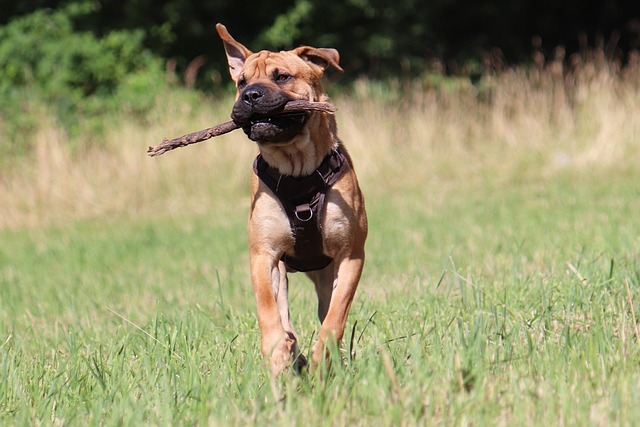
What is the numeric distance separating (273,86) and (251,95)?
25 cm

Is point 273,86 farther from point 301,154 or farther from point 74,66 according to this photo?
point 74,66

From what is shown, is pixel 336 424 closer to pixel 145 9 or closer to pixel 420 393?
pixel 420 393

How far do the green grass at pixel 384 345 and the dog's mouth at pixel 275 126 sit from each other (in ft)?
2.72

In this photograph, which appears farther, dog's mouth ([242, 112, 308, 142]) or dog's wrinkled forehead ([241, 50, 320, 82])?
dog's wrinkled forehead ([241, 50, 320, 82])

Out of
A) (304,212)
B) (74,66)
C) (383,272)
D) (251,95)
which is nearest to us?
(251,95)

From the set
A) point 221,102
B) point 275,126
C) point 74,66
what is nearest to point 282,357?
point 275,126

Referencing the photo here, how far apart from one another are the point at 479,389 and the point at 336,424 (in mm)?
530

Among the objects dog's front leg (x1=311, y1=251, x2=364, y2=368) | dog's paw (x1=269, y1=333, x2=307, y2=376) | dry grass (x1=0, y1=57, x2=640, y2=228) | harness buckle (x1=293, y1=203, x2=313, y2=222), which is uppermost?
harness buckle (x1=293, y1=203, x2=313, y2=222)

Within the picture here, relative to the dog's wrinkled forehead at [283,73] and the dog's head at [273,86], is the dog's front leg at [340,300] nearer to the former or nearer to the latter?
the dog's head at [273,86]

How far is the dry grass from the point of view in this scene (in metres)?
14.0

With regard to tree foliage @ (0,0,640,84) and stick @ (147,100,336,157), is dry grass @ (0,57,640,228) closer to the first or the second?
tree foliage @ (0,0,640,84)

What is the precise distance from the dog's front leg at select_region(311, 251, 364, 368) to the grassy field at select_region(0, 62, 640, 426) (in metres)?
0.13

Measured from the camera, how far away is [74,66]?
19000 millimetres

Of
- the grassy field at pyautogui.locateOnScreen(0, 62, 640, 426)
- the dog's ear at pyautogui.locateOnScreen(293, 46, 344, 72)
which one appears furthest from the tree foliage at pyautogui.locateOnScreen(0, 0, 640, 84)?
the dog's ear at pyautogui.locateOnScreen(293, 46, 344, 72)
